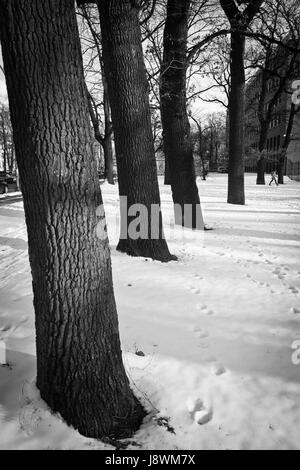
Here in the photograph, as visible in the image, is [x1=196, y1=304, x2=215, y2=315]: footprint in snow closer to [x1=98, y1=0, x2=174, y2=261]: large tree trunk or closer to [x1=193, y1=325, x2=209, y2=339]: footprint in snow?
[x1=193, y1=325, x2=209, y2=339]: footprint in snow

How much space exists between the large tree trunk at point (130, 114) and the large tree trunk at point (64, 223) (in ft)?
10.9

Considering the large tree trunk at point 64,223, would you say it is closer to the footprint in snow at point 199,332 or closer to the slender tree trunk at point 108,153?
the footprint in snow at point 199,332

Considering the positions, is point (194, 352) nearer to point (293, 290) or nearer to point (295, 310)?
point (295, 310)

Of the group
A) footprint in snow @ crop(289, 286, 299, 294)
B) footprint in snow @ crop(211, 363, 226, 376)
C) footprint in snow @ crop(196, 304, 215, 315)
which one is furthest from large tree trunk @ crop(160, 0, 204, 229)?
footprint in snow @ crop(211, 363, 226, 376)

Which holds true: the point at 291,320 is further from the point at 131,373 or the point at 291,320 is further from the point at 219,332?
the point at 131,373

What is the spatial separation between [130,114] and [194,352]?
4153 mm

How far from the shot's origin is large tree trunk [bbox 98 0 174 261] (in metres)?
5.34

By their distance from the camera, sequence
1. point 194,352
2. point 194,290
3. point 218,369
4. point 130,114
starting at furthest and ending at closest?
point 130,114 → point 194,290 → point 194,352 → point 218,369

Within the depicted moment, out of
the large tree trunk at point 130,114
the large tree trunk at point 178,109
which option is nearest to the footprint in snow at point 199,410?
the large tree trunk at point 130,114

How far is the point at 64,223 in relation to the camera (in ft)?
7.34

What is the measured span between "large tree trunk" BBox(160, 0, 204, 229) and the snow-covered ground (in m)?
2.62

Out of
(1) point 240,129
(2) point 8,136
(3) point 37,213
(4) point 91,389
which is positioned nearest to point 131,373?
(4) point 91,389

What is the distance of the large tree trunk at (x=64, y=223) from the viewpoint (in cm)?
202

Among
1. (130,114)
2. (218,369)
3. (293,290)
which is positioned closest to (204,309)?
(218,369)
